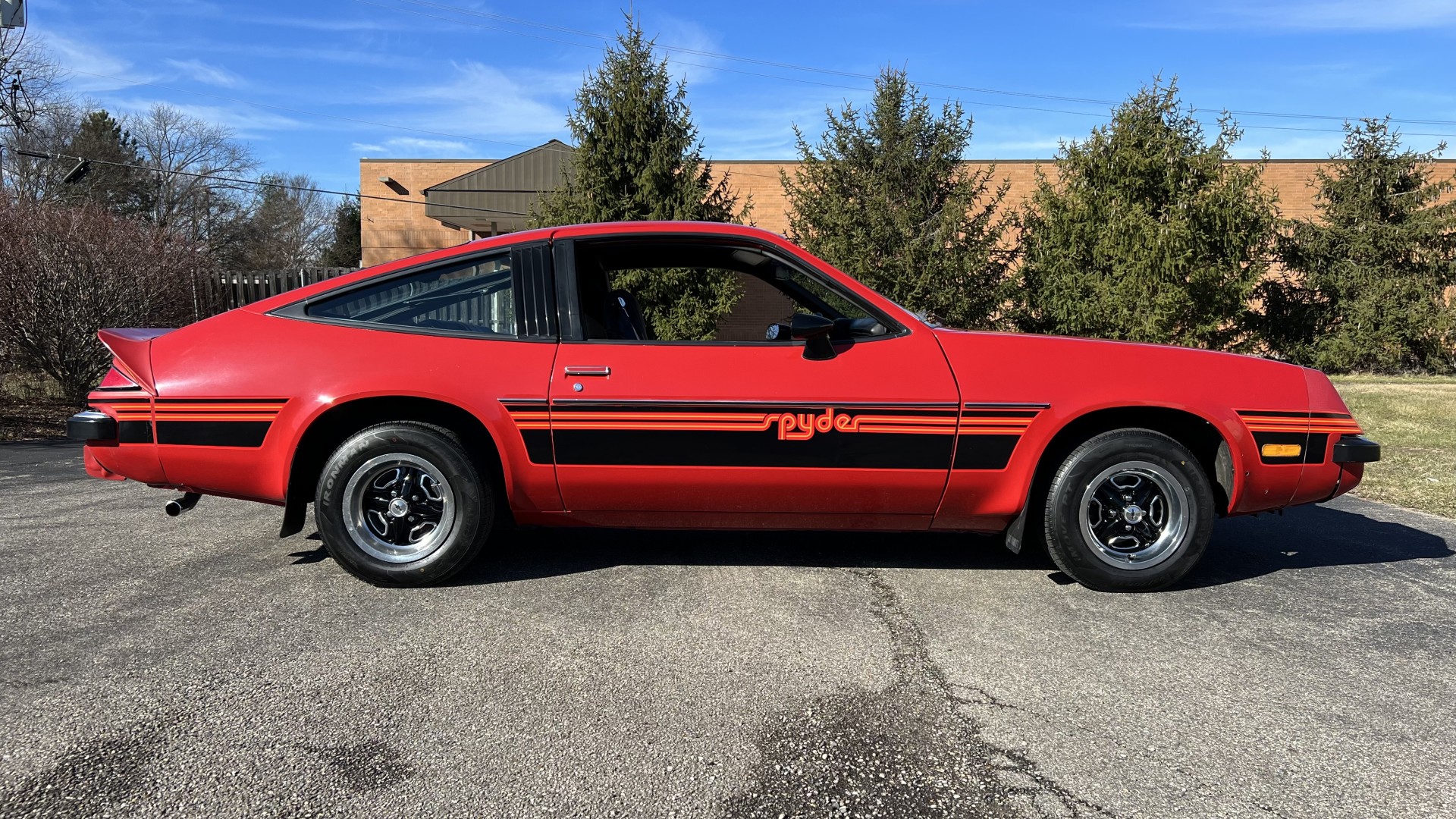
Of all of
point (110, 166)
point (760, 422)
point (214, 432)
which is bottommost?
point (214, 432)

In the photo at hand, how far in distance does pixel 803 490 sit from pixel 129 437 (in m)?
2.86

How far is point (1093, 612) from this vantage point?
341cm

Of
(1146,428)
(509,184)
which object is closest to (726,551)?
(1146,428)

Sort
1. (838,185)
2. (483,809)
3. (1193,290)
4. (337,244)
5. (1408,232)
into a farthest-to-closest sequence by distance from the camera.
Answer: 1. (337,244)
2. (1408,232)
3. (838,185)
4. (1193,290)
5. (483,809)

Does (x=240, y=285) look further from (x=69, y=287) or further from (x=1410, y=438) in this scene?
(x=1410, y=438)

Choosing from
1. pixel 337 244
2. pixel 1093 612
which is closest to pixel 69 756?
pixel 1093 612

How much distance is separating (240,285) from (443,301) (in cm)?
1175

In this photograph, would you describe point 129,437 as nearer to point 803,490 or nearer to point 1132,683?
point 803,490

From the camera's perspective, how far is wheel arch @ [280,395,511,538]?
11.8 ft

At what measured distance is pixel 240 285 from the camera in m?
13.4

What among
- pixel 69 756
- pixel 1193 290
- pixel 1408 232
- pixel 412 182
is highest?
pixel 412 182

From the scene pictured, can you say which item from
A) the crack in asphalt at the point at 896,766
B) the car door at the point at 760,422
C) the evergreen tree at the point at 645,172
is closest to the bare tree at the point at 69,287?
the evergreen tree at the point at 645,172

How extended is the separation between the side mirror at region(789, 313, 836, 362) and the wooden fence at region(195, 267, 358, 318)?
9988mm

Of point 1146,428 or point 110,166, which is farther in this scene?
point 110,166
